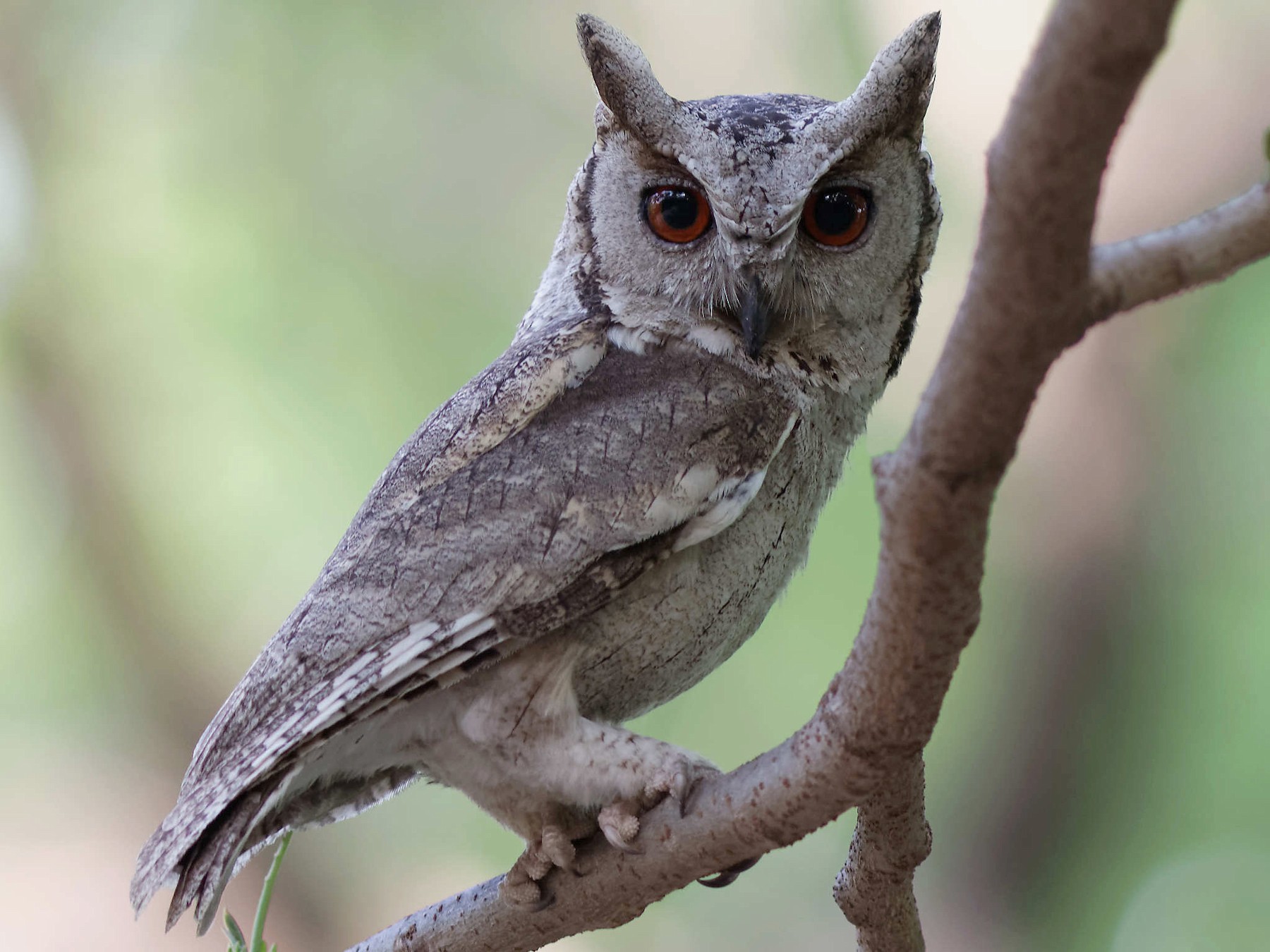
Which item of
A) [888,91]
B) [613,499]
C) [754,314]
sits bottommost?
[613,499]

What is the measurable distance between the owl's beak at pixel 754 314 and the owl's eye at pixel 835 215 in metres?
0.16

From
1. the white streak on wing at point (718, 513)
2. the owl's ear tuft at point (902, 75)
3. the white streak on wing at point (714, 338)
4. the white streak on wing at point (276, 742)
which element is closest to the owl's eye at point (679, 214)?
the white streak on wing at point (714, 338)

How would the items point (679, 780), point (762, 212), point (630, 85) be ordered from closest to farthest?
1. point (679, 780)
2. point (762, 212)
3. point (630, 85)

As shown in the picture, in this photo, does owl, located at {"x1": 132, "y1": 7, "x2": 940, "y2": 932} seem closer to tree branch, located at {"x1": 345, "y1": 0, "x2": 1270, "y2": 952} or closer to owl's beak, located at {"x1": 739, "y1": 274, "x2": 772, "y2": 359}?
owl's beak, located at {"x1": 739, "y1": 274, "x2": 772, "y2": 359}

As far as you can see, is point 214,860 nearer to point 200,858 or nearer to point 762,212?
point 200,858

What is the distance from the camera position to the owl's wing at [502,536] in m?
1.47

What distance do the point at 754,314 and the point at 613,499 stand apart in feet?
1.09

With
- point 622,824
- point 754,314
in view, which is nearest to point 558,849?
point 622,824

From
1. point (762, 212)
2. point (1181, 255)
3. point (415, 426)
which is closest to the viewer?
point (1181, 255)

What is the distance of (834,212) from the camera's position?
1699mm

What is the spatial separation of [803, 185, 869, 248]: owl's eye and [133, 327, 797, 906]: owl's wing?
0.82 ft

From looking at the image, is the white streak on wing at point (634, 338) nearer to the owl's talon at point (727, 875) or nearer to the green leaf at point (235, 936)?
the owl's talon at point (727, 875)

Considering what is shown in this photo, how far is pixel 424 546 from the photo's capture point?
1.56 m

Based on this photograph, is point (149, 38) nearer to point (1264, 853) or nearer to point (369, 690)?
point (369, 690)
